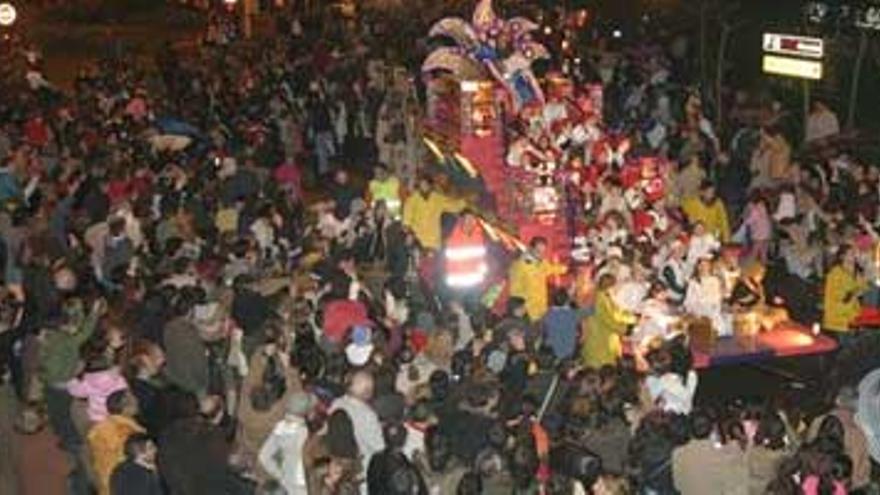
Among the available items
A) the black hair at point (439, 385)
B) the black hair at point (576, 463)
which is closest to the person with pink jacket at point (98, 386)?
the black hair at point (439, 385)

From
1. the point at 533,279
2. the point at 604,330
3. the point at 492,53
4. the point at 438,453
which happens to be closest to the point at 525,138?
the point at 492,53

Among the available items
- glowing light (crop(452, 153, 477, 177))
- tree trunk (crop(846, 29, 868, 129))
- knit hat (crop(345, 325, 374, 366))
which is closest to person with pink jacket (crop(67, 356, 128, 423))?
knit hat (crop(345, 325, 374, 366))

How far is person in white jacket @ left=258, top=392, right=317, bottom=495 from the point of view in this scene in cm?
966

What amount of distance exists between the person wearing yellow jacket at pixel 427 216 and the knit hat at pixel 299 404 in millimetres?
6209

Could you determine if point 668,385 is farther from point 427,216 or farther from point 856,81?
point 856,81

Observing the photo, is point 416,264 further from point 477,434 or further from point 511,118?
point 477,434

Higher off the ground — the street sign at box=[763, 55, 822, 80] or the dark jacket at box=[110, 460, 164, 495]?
the street sign at box=[763, 55, 822, 80]

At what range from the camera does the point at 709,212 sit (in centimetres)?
1684

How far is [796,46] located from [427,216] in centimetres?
830

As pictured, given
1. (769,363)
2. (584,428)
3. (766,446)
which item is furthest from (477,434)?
(769,363)

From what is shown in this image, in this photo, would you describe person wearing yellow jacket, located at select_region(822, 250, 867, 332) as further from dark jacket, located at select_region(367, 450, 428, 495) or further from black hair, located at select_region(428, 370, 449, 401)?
dark jacket, located at select_region(367, 450, 428, 495)

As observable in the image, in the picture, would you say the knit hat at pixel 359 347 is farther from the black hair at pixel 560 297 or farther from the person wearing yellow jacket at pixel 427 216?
the person wearing yellow jacket at pixel 427 216

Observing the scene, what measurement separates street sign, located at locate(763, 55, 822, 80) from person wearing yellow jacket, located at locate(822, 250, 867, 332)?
749cm

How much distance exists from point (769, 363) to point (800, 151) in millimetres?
7035
